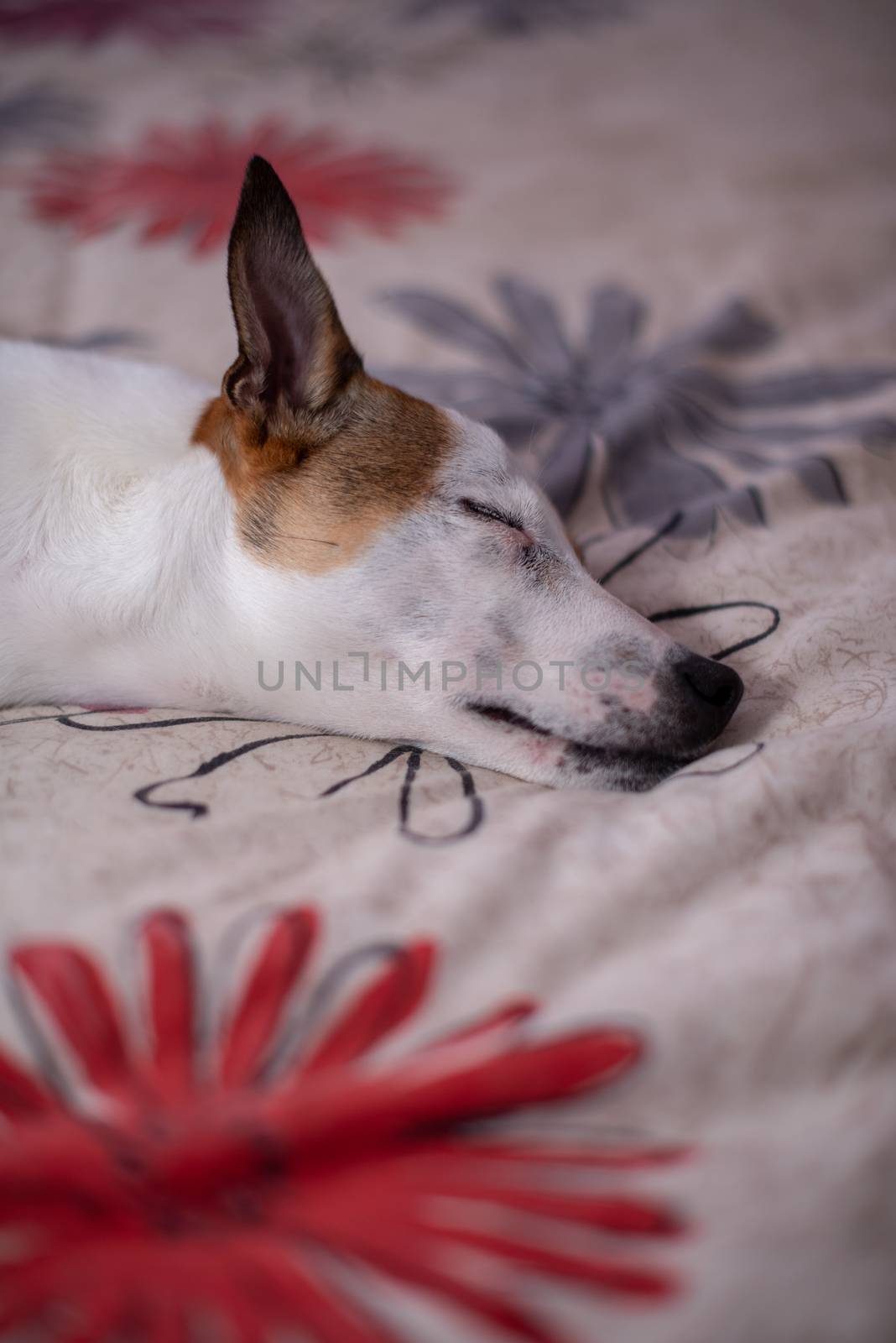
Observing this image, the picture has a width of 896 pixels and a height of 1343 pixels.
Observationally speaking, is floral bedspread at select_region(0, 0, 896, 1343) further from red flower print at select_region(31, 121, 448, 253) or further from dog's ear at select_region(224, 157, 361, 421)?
dog's ear at select_region(224, 157, 361, 421)

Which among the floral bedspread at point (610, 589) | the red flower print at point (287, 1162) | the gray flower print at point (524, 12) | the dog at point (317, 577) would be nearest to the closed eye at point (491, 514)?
the dog at point (317, 577)

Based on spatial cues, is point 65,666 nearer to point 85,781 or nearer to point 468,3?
point 85,781

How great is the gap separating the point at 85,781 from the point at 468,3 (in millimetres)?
2550

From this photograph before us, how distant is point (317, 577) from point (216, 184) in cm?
122

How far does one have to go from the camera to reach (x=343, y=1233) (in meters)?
0.61

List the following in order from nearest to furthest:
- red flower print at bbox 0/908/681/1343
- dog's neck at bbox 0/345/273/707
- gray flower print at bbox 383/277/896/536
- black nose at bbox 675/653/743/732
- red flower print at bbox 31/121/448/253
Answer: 1. red flower print at bbox 0/908/681/1343
2. black nose at bbox 675/653/743/732
3. dog's neck at bbox 0/345/273/707
4. gray flower print at bbox 383/277/896/536
5. red flower print at bbox 31/121/448/253

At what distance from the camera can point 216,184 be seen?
200 centimetres

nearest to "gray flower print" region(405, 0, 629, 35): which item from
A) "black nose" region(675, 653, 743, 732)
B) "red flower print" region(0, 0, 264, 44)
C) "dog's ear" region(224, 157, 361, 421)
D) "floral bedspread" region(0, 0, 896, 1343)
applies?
"floral bedspread" region(0, 0, 896, 1343)

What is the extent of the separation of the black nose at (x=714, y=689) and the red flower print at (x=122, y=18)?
2.29m

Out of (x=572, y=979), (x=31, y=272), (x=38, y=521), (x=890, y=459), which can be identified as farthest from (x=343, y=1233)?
(x=31, y=272)

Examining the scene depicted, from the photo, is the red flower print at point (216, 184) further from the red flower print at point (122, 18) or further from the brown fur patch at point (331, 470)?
the brown fur patch at point (331, 470)

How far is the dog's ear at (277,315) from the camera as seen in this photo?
1.16 meters

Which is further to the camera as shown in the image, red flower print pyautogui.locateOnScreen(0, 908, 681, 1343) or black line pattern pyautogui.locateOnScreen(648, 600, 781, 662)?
black line pattern pyautogui.locateOnScreen(648, 600, 781, 662)

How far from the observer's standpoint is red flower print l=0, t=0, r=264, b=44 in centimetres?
252
